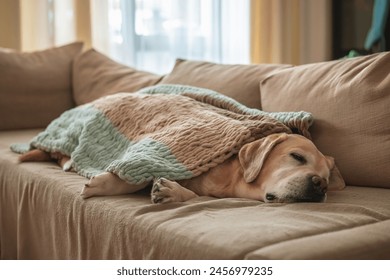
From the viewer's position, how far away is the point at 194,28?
4.01 m

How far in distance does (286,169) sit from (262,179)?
7 centimetres

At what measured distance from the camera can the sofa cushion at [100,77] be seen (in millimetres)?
2719

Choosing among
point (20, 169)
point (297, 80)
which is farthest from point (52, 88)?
point (297, 80)

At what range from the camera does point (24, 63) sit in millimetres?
2859

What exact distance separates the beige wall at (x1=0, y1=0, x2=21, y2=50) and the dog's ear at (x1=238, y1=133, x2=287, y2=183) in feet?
7.14

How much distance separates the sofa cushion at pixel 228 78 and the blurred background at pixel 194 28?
47.3 inches

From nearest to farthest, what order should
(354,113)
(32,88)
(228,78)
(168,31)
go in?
(354,113), (228,78), (32,88), (168,31)

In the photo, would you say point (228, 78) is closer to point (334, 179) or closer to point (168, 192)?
point (334, 179)

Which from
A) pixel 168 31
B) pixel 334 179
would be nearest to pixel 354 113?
pixel 334 179

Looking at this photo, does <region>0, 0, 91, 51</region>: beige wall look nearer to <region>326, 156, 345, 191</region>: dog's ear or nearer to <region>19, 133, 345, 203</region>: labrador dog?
<region>19, 133, 345, 203</region>: labrador dog

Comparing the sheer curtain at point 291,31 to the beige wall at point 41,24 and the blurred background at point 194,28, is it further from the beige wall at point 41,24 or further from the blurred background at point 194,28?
the beige wall at point 41,24

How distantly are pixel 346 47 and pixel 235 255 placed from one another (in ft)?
12.0

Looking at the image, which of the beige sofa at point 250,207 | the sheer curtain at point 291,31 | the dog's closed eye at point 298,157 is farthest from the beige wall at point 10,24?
the dog's closed eye at point 298,157
